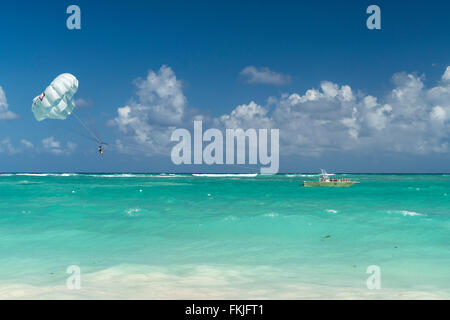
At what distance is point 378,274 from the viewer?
9.37 m

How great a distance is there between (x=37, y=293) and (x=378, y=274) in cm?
822

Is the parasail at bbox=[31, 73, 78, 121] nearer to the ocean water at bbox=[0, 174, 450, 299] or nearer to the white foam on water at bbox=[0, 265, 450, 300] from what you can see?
the ocean water at bbox=[0, 174, 450, 299]

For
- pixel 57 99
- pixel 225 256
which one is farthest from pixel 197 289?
pixel 57 99

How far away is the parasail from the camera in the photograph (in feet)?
65.4

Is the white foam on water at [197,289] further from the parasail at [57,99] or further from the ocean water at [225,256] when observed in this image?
the parasail at [57,99]

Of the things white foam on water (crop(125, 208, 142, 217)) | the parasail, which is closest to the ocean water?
white foam on water (crop(125, 208, 142, 217))

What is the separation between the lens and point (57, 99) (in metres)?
20.1

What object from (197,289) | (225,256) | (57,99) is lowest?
(225,256)

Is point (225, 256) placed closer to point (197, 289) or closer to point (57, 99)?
point (197, 289)
